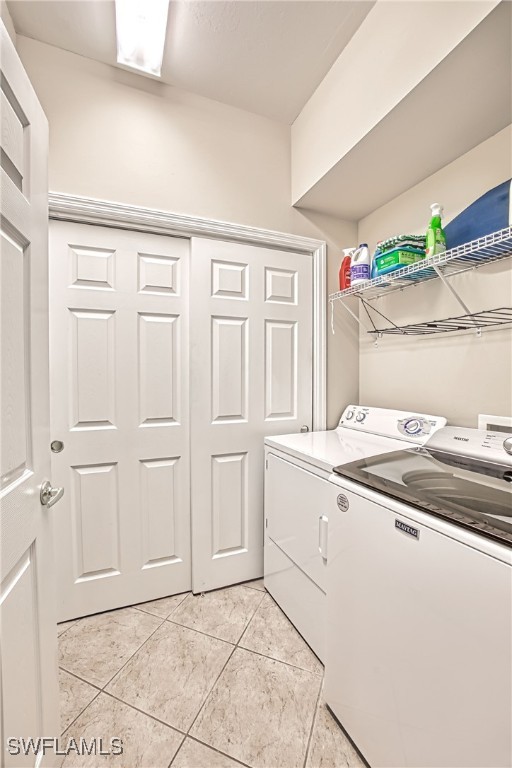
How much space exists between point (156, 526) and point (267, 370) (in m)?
1.07

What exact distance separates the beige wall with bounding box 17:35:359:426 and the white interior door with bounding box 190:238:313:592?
22 centimetres

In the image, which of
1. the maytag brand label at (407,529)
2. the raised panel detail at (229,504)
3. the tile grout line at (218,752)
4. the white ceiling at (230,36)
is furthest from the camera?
the raised panel detail at (229,504)

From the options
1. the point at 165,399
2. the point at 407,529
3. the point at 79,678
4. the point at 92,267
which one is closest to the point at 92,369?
the point at 165,399

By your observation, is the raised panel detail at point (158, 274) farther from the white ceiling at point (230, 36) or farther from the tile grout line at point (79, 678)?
the tile grout line at point (79, 678)

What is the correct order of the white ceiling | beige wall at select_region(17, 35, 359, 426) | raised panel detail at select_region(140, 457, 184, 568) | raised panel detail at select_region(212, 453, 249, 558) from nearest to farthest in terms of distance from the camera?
the white ceiling
beige wall at select_region(17, 35, 359, 426)
raised panel detail at select_region(140, 457, 184, 568)
raised panel detail at select_region(212, 453, 249, 558)

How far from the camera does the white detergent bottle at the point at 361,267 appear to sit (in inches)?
67.7

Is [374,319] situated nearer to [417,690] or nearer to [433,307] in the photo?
[433,307]

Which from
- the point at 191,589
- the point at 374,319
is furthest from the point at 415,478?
the point at 191,589

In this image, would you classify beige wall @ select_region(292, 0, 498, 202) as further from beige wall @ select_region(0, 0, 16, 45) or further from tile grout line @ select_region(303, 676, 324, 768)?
tile grout line @ select_region(303, 676, 324, 768)

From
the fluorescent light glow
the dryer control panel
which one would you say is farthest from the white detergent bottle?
the fluorescent light glow

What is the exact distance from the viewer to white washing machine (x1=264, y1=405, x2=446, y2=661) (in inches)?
54.3

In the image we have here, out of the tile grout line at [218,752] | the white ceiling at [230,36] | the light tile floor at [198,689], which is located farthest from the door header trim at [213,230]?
the tile grout line at [218,752]

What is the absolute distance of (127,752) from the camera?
42.3 inches

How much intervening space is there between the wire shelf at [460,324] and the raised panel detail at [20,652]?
1637mm
